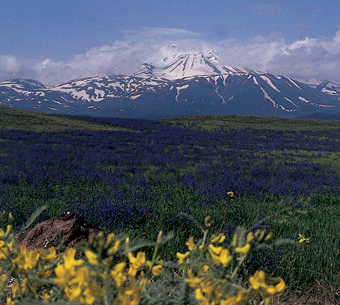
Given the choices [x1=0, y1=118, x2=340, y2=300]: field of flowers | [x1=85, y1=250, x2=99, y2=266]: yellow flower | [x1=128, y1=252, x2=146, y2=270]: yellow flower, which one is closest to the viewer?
[x1=85, y1=250, x2=99, y2=266]: yellow flower

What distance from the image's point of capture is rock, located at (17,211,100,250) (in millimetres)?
3082

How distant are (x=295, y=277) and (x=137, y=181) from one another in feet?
17.4

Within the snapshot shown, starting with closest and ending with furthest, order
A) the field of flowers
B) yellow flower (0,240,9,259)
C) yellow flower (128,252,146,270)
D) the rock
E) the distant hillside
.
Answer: yellow flower (128,252,146,270), yellow flower (0,240,9,259), the rock, the field of flowers, the distant hillside

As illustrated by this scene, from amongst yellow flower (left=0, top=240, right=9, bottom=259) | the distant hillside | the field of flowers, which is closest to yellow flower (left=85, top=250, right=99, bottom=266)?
yellow flower (left=0, top=240, right=9, bottom=259)

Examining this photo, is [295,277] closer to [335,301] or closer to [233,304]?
[335,301]

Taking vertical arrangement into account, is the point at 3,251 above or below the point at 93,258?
below

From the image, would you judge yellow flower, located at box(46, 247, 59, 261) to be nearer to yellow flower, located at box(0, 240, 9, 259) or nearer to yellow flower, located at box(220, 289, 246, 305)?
yellow flower, located at box(0, 240, 9, 259)

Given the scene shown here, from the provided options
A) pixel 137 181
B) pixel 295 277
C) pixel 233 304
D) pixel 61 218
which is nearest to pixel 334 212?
pixel 295 277

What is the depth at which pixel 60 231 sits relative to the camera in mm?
3086

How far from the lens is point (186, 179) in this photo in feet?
27.3

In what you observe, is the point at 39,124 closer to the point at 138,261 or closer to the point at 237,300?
the point at 138,261

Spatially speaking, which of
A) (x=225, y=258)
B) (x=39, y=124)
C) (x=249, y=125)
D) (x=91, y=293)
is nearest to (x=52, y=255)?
(x=91, y=293)

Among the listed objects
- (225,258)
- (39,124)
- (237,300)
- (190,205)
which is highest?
(225,258)

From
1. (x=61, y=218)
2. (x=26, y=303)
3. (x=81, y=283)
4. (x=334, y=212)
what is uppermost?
(x=81, y=283)
